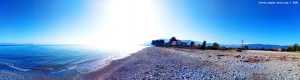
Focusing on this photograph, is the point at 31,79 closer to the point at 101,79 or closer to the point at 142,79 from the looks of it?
the point at 101,79

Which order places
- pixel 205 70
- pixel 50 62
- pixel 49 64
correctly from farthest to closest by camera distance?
pixel 50 62
pixel 49 64
pixel 205 70

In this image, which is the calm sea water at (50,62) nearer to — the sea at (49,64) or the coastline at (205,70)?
the sea at (49,64)

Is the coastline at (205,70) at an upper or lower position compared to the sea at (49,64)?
upper

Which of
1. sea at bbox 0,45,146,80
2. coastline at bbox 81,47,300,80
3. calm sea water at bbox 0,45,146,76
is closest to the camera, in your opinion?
coastline at bbox 81,47,300,80

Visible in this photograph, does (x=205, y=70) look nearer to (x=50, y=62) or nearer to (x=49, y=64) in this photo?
(x=49, y=64)

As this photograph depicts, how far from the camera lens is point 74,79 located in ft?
57.2

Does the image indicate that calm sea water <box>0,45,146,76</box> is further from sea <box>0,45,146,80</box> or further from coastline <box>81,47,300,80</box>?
coastline <box>81,47,300,80</box>

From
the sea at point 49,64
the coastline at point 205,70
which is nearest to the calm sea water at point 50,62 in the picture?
the sea at point 49,64

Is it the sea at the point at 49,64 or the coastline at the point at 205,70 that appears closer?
the coastline at the point at 205,70

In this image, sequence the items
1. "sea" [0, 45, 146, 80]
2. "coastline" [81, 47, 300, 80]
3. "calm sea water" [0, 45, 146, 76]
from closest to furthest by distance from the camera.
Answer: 1. "coastline" [81, 47, 300, 80]
2. "sea" [0, 45, 146, 80]
3. "calm sea water" [0, 45, 146, 76]

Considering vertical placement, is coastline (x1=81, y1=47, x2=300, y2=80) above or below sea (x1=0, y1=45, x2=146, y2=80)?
above

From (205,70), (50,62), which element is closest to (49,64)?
(50,62)

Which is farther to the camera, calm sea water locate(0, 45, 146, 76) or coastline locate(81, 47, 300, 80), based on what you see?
calm sea water locate(0, 45, 146, 76)

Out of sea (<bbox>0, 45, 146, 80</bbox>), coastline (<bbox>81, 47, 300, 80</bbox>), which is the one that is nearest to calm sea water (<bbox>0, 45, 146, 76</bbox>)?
sea (<bbox>0, 45, 146, 80</bbox>)
